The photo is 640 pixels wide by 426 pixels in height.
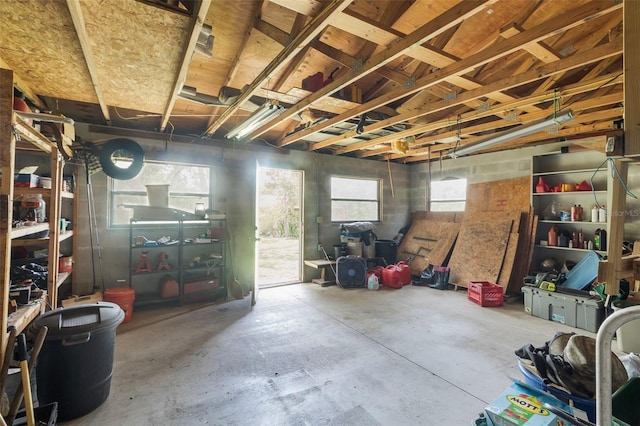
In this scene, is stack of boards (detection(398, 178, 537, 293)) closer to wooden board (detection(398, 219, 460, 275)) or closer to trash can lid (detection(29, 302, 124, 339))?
wooden board (detection(398, 219, 460, 275))

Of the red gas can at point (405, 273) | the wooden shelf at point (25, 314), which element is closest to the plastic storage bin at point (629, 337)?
the red gas can at point (405, 273)

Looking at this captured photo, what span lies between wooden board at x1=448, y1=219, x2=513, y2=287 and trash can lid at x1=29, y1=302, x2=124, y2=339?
496 centimetres

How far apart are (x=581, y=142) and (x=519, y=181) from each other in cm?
156

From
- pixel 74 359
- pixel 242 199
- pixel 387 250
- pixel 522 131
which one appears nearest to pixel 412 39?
pixel 522 131

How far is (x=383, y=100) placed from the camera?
9.67ft

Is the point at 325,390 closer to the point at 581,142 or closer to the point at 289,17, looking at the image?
the point at 289,17

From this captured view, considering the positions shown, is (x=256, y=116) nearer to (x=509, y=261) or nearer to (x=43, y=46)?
(x=43, y=46)

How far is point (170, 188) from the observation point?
4539 millimetres

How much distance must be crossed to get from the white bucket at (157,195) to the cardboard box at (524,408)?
4.23 m

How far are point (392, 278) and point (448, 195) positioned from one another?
2.33 meters

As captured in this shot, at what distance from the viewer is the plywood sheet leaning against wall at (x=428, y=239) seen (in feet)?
19.0

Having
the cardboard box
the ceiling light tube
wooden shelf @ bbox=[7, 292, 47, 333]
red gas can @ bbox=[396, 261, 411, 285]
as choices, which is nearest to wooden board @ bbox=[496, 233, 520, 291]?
red gas can @ bbox=[396, 261, 411, 285]

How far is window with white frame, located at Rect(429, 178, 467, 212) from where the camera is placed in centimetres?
604

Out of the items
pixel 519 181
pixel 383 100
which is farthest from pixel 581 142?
pixel 383 100
